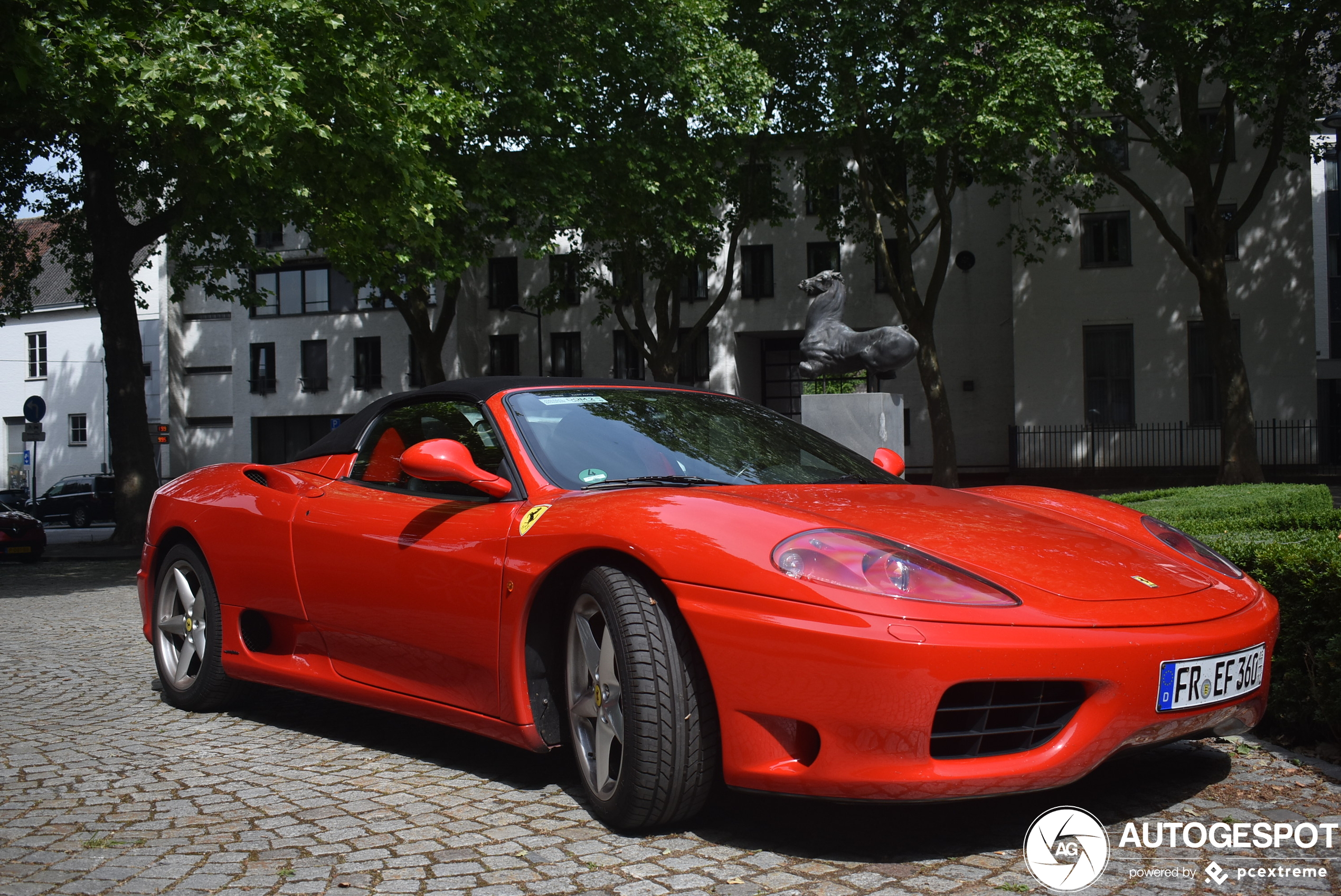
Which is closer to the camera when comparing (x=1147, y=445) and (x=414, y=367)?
(x=1147, y=445)

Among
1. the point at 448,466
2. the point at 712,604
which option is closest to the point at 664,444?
the point at 448,466

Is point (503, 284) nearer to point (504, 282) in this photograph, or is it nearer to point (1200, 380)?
point (504, 282)

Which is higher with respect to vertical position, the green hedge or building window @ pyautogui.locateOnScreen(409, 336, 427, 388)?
building window @ pyautogui.locateOnScreen(409, 336, 427, 388)

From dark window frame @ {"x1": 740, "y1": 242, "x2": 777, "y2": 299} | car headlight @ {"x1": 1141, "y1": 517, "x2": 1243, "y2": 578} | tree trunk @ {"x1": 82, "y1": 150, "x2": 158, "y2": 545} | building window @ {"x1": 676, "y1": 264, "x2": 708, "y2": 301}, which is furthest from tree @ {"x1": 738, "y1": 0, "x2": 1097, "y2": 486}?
car headlight @ {"x1": 1141, "y1": 517, "x2": 1243, "y2": 578}

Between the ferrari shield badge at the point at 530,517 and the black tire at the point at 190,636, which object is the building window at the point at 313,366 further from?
Result: the ferrari shield badge at the point at 530,517

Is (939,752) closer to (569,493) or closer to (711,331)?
(569,493)

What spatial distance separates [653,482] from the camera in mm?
3754

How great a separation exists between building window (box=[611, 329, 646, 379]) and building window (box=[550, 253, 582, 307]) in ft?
15.5

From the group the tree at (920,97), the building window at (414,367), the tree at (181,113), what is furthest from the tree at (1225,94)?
the building window at (414,367)

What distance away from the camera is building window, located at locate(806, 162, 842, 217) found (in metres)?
26.1

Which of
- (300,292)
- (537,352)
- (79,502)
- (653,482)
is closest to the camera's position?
(653,482)

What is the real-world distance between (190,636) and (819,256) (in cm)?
3360

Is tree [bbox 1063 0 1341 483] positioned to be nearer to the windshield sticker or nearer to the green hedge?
the green hedge

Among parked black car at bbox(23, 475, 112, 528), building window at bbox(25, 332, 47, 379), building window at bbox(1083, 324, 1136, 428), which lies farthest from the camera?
building window at bbox(25, 332, 47, 379)
